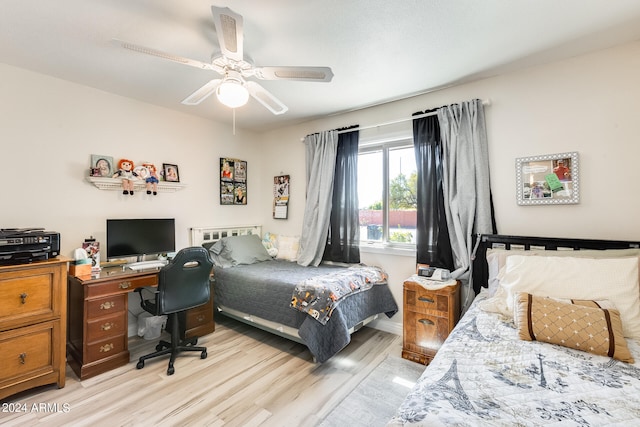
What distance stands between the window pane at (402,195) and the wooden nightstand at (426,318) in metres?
0.74

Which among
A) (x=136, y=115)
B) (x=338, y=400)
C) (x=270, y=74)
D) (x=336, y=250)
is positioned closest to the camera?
(x=270, y=74)

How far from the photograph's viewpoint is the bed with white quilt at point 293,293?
93.7 inches

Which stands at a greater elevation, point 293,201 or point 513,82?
point 513,82

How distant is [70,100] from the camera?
2664mm

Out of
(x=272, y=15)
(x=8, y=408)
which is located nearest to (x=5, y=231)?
(x=8, y=408)

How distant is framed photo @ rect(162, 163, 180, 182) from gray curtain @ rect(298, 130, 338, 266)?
1.61 metres

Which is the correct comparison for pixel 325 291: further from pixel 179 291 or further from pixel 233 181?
pixel 233 181

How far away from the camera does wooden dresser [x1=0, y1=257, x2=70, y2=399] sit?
1.94 meters

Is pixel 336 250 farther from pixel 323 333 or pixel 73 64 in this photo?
pixel 73 64

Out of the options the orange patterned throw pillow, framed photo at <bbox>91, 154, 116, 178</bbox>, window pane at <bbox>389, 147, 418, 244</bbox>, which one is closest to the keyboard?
framed photo at <bbox>91, 154, 116, 178</bbox>

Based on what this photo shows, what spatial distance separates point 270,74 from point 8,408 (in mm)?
2829

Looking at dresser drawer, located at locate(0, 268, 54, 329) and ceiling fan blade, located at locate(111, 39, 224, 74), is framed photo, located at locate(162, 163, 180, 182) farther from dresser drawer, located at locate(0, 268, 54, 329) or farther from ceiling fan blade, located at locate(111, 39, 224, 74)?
ceiling fan blade, located at locate(111, 39, 224, 74)

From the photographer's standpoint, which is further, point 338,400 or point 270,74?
point 338,400

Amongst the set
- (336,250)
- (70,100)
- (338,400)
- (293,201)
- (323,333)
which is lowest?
(338,400)
